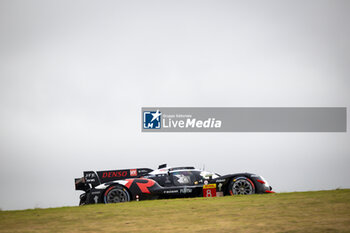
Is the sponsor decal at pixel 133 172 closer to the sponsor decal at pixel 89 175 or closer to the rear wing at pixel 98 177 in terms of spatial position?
the rear wing at pixel 98 177

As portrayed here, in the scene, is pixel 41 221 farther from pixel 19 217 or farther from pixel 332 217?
pixel 332 217

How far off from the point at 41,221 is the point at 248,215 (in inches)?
188

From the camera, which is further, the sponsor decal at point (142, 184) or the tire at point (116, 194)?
the sponsor decal at point (142, 184)

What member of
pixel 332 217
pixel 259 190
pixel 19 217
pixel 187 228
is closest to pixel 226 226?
pixel 187 228

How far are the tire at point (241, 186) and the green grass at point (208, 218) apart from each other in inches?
133

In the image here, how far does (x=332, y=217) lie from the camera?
777cm

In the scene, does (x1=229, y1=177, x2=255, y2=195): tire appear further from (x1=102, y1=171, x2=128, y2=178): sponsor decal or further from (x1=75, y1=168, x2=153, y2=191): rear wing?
(x1=102, y1=171, x2=128, y2=178): sponsor decal

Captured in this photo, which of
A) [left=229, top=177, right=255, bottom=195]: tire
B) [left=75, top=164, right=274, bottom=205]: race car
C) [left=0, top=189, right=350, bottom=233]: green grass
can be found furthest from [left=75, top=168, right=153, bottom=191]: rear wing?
[left=0, top=189, right=350, bottom=233]: green grass

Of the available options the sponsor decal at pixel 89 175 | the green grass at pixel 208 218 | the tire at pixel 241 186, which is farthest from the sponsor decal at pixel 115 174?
the green grass at pixel 208 218

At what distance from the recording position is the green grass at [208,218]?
7.22m

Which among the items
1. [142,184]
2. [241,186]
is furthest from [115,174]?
[241,186]

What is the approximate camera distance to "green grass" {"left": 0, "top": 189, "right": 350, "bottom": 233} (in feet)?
23.7

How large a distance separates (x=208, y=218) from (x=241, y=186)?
6.09 meters

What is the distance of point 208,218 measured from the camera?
27.8ft
